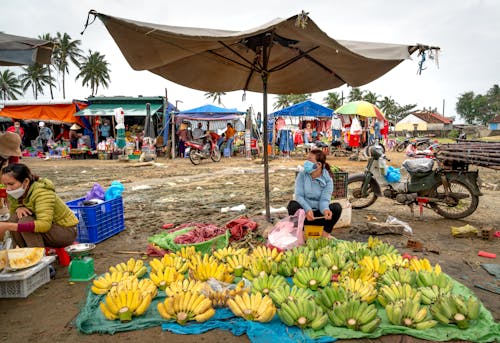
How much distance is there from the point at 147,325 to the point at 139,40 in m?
2.91

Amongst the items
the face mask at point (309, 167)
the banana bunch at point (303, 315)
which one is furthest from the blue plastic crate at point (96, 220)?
the banana bunch at point (303, 315)

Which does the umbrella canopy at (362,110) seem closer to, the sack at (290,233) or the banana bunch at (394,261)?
the sack at (290,233)

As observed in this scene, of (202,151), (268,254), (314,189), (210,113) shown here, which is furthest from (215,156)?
(268,254)

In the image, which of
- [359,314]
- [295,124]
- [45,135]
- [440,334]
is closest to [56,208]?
[359,314]

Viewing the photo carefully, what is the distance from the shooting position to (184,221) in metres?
5.75

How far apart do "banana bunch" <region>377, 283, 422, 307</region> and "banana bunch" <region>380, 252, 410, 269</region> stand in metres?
0.52

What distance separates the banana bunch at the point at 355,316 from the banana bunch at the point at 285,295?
0.28 meters

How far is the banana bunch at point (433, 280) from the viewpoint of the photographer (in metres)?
2.90

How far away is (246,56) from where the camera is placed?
5.06 metres

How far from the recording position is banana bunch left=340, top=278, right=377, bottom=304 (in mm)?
2662

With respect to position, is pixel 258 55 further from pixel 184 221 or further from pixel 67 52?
pixel 67 52

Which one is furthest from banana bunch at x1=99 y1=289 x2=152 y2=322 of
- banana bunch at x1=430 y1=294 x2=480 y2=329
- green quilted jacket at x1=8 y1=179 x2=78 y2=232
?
banana bunch at x1=430 y1=294 x2=480 y2=329

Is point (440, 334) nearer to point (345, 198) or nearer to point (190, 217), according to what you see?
point (345, 198)

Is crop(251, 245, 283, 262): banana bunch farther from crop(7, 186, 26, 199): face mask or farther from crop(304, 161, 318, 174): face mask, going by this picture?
crop(7, 186, 26, 199): face mask
